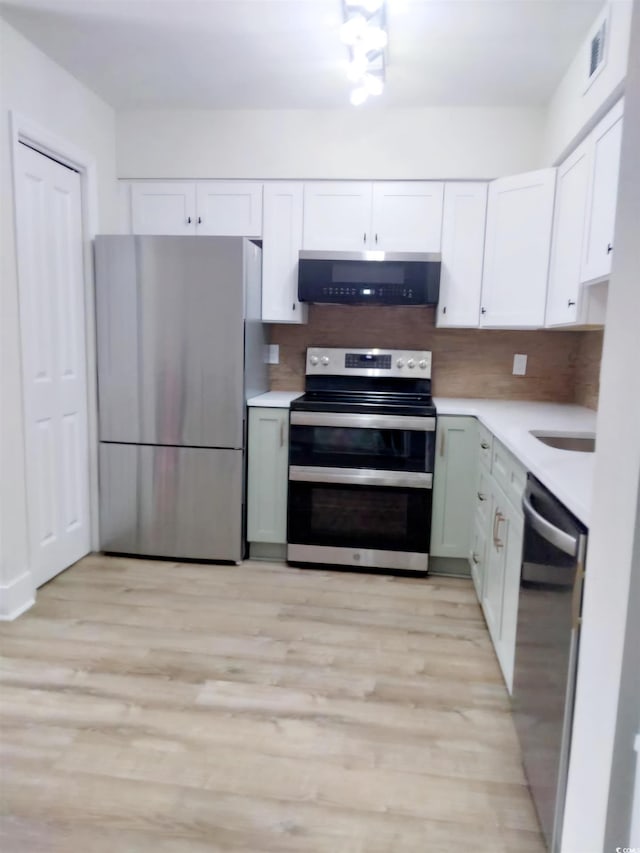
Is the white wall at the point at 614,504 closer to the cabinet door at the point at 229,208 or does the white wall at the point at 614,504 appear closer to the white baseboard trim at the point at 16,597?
the white baseboard trim at the point at 16,597

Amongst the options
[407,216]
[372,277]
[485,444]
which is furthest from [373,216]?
[485,444]

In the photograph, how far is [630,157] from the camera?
665 mm

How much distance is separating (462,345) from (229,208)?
1.64m

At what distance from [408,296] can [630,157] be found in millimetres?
2413

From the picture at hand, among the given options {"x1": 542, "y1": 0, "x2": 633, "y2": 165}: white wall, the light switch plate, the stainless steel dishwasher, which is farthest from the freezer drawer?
{"x1": 542, "y1": 0, "x2": 633, "y2": 165}: white wall

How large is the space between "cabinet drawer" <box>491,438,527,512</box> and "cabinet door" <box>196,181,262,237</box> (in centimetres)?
190

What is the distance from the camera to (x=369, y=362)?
342cm

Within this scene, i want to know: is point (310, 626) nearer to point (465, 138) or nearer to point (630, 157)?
point (630, 157)

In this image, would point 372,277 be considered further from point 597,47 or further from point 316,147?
point 597,47

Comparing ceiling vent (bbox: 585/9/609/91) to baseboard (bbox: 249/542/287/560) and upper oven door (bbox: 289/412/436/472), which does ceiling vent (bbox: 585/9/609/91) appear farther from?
baseboard (bbox: 249/542/287/560)

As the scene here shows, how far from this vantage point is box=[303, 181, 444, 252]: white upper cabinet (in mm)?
3107

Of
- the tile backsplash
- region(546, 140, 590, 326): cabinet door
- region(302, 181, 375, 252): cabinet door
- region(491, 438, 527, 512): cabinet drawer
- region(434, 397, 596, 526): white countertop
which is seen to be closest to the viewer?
region(434, 397, 596, 526): white countertop

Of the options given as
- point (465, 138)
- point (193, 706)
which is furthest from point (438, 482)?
point (465, 138)

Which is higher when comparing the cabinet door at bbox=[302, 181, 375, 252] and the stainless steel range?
the cabinet door at bbox=[302, 181, 375, 252]
